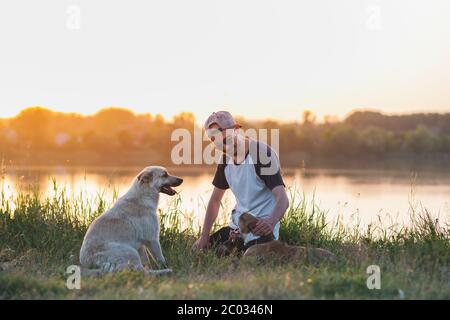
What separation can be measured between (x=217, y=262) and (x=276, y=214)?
2.82 ft

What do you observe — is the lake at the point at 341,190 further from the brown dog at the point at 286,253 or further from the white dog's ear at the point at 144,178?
the brown dog at the point at 286,253

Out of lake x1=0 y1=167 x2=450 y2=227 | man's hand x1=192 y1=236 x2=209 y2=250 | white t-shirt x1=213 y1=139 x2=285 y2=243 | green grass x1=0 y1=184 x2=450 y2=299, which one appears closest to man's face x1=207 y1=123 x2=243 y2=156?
white t-shirt x1=213 y1=139 x2=285 y2=243

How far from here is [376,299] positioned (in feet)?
16.6

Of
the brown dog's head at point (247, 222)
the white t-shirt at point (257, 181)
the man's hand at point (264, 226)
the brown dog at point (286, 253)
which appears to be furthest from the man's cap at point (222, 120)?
the brown dog at point (286, 253)

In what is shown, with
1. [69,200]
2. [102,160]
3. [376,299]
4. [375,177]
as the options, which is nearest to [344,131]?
[375,177]

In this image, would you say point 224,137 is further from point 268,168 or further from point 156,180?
point 156,180

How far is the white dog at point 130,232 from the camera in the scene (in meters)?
6.37

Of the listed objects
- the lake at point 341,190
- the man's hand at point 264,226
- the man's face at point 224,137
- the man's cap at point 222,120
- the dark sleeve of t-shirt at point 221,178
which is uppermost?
the man's cap at point 222,120

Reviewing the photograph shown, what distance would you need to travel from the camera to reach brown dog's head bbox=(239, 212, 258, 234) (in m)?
7.00

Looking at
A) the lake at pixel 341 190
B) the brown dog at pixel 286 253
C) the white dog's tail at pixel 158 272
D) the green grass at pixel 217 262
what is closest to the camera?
the green grass at pixel 217 262

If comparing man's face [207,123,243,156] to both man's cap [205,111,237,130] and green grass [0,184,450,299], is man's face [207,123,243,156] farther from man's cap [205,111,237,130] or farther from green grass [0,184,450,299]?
green grass [0,184,450,299]

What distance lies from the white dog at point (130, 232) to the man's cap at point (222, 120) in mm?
848
